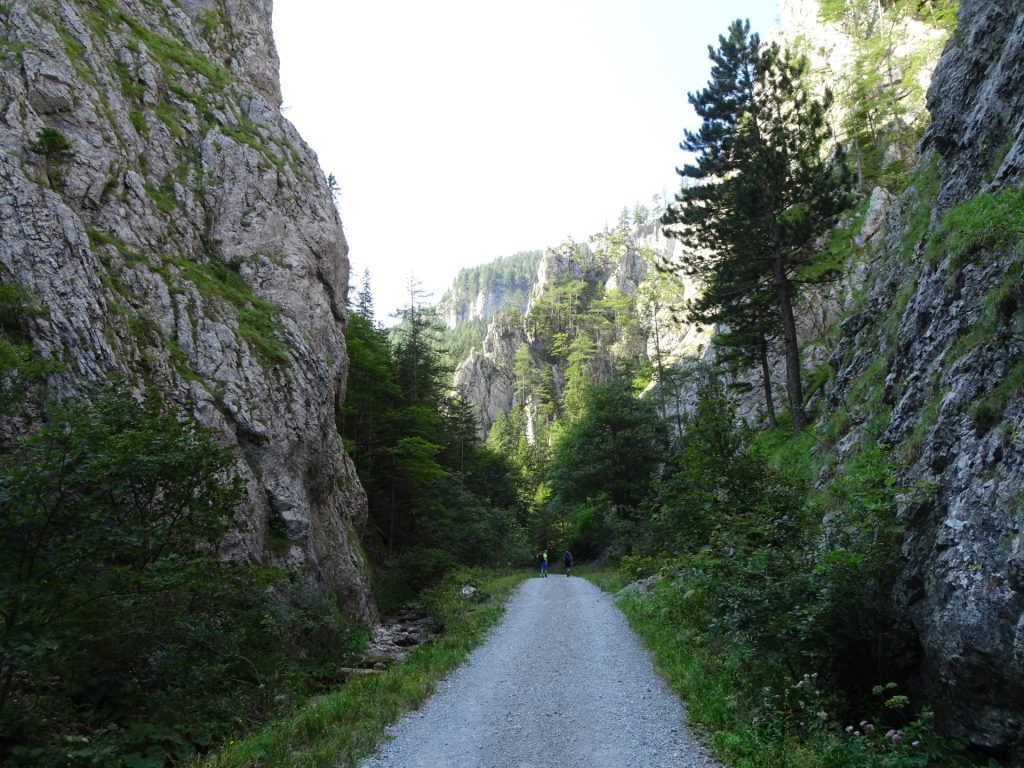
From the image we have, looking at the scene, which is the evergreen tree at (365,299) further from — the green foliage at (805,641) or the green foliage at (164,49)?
the green foliage at (805,641)

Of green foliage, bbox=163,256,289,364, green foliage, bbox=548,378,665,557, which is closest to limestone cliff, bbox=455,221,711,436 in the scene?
green foliage, bbox=548,378,665,557

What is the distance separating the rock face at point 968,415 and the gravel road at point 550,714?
2676 mm

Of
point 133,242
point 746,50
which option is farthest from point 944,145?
point 133,242

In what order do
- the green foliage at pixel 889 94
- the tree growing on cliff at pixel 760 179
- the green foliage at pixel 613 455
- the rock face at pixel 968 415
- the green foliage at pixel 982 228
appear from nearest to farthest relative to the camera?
the rock face at pixel 968 415
the green foliage at pixel 982 228
the tree growing on cliff at pixel 760 179
the green foliage at pixel 889 94
the green foliage at pixel 613 455

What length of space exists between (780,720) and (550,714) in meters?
3.12

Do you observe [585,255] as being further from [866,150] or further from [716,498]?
[716,498]

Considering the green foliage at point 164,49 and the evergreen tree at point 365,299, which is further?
the evergreen tree at point 365,299

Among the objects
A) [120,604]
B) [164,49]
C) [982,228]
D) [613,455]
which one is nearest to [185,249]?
[164,49]

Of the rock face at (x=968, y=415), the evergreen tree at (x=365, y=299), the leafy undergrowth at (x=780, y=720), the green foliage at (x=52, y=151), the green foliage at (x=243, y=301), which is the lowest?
the leafy undergrowth at (x=780, y=720)

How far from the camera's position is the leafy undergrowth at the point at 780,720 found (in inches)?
195

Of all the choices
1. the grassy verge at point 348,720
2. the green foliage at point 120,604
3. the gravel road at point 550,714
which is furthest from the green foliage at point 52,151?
the gravel road at point 550,714

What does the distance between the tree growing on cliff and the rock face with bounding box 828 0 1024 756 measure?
567cm

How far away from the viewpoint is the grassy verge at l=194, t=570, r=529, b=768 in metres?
5.95

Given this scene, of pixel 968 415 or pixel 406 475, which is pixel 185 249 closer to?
pixel 406 475
